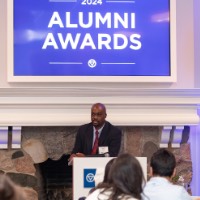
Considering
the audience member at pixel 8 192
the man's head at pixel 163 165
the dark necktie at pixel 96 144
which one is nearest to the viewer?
the audience member at pixel 8 192

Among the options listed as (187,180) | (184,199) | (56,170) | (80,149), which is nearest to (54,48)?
(80,149)

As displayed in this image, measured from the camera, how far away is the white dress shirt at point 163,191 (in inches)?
102

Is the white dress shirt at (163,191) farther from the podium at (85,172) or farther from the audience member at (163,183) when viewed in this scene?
the podium at (85,172)

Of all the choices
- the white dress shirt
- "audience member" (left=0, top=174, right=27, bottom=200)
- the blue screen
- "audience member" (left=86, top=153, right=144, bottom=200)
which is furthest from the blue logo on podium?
"audience member" (left=0, top=174, right=27, bottom=200)

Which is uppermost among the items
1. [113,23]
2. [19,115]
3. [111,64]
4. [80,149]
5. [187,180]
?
[113,23]

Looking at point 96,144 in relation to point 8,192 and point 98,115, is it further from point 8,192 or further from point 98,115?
point 8,192

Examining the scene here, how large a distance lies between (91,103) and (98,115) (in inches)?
13.2

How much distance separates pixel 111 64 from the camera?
5145 mm

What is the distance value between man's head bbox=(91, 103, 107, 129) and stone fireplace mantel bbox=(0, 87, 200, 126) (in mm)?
294

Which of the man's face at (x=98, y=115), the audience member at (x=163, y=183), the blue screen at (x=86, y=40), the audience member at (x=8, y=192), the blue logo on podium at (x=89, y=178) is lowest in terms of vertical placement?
the blue logo on podium at (x=89, y=178)

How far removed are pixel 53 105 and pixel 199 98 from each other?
148 centimetres

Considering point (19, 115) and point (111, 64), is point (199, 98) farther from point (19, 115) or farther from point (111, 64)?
point (19, 115)

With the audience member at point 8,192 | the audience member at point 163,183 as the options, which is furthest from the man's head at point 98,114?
the audience member at point 8,192

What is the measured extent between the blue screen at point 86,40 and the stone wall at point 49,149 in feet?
2.03
